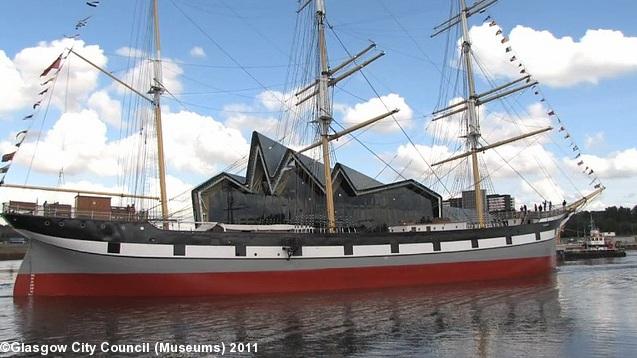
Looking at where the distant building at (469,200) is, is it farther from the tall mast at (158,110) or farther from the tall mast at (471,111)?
the tall mast at (158,110)

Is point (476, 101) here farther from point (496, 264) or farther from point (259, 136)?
point (259, 136)

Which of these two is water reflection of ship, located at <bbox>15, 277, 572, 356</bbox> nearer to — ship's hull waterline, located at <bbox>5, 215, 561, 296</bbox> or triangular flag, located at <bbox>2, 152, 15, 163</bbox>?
ship's hull waterline, located at <bbox>5, 215, 561, 296</bbox>

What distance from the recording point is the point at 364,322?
1566cm

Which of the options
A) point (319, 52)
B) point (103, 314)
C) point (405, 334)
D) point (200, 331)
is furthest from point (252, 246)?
point (319, 52)

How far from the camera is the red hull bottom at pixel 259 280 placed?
21.4 metres

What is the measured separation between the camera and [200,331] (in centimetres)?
1443

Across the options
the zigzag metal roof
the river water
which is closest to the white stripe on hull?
the river water

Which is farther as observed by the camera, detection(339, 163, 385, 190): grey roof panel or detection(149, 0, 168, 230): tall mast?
detection(339, 163, 385, 190): grey roof panel

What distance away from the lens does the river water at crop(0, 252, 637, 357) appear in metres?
11.9

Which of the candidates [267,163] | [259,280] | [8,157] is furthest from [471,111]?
[8,157]

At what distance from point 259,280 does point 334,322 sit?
8.63 metres

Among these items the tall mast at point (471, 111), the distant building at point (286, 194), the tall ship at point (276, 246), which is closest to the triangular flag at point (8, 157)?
the tall ship at point (276, 246)

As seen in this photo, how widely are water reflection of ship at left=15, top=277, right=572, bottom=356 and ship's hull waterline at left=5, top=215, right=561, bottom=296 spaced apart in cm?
115

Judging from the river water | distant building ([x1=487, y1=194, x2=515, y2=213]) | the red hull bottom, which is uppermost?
distant building ([x1=487, y1=194, x2=515, y2=213])
